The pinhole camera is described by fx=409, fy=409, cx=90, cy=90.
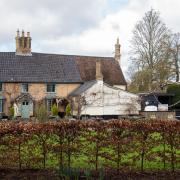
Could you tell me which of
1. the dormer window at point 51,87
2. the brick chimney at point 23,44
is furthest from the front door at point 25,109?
the brick chimney at point 23,44

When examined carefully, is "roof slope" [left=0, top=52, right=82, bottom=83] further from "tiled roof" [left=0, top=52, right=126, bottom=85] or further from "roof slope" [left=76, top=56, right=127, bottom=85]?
"roof slope" [left=76, top=56, right=127, bottom=85]

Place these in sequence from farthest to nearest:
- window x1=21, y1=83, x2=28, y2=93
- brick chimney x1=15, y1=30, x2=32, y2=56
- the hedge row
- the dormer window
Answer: brick chimney x1=15, y1=30, x2=32, y2=56
the dormer window
window x1=21, y1=83, x2=28, y2=93
the hedge row

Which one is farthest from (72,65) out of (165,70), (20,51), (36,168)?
(36,168)

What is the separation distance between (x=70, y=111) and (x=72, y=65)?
31.7ft

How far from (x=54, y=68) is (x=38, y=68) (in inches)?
83.9

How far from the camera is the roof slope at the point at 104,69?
181 feet

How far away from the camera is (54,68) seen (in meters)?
54.1

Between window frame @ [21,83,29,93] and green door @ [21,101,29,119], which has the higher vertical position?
window frame @ [21,83,29,93]

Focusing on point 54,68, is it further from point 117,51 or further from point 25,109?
point 117,51

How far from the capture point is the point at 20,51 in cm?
5441

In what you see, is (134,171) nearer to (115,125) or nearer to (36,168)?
(115,125)

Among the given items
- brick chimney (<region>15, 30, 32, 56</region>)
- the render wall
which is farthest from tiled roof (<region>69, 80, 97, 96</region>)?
brick chimney (<region>15, 30, 32, 56</region>)

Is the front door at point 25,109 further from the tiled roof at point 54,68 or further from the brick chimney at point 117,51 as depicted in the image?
the brick chimney at point 117,51

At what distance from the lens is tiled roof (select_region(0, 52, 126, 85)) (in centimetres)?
5184
